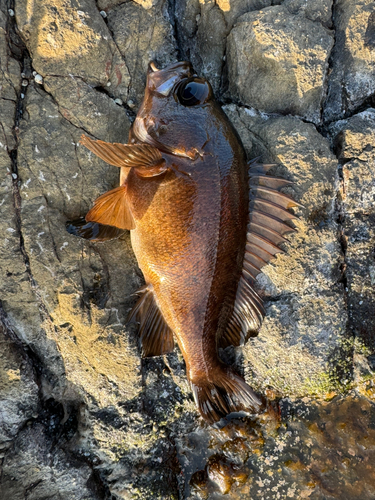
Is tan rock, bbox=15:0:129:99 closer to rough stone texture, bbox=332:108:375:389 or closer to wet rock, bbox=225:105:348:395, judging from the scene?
wet rock, bbox=225:105:348:395

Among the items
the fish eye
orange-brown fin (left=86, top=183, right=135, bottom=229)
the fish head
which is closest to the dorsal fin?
the fish head

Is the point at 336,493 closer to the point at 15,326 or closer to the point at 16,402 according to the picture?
the point at 16,402

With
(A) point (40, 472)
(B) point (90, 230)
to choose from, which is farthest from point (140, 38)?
(A) point (40, 472)

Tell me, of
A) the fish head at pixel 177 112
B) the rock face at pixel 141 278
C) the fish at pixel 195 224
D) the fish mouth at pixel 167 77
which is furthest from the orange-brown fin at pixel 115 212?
the fish mouth at pixel 167 77

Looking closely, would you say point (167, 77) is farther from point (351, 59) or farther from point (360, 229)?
point (360, 229)

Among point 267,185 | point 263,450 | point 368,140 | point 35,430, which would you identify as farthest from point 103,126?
point 263,450

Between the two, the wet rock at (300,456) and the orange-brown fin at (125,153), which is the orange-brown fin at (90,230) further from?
the wet rock at (300,456)
